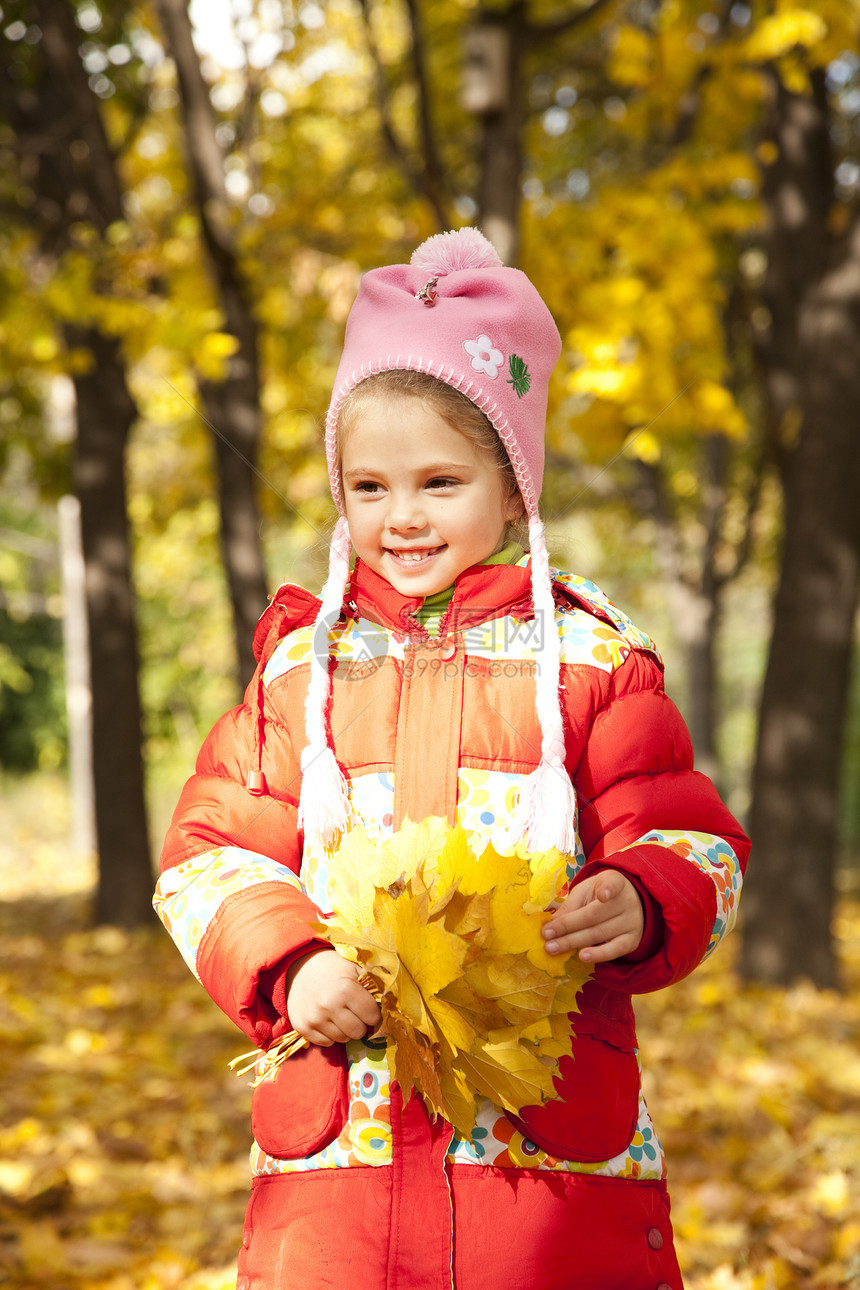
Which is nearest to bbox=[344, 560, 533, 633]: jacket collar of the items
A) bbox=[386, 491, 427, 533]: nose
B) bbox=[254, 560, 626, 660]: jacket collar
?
bbox=[254, 560, 626, 660]: jacket collar

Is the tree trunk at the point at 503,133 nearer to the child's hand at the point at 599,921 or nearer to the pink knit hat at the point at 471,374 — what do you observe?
the pink knit hat at the point at 471,374

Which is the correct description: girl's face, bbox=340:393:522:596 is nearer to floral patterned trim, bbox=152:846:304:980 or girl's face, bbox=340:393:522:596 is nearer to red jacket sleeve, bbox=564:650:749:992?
red jacket sleeve, bbox=564:650:749:992

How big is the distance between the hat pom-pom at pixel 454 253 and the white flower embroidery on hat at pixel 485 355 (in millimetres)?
171

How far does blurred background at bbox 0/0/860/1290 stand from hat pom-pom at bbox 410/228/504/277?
33cm

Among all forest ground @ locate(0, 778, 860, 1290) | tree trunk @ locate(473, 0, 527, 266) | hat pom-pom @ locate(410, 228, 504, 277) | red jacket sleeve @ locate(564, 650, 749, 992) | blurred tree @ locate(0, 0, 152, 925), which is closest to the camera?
red jacket sleeve @ locate(564, 650, 749, 992)

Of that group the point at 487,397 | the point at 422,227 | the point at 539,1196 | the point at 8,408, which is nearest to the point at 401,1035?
the point at 539,1196

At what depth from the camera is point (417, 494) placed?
1.53 meters

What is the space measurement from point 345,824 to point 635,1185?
61 cm

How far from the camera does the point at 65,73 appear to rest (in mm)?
5082

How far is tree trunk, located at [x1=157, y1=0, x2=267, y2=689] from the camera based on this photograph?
4.83 meters

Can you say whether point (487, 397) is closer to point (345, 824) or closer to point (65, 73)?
point (345, 824)

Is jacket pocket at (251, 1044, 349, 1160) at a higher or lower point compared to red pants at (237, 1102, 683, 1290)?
higher

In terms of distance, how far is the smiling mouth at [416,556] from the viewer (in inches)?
61.5

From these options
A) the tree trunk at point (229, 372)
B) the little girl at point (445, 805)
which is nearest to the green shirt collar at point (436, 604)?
the little girl at point (445, 805)
